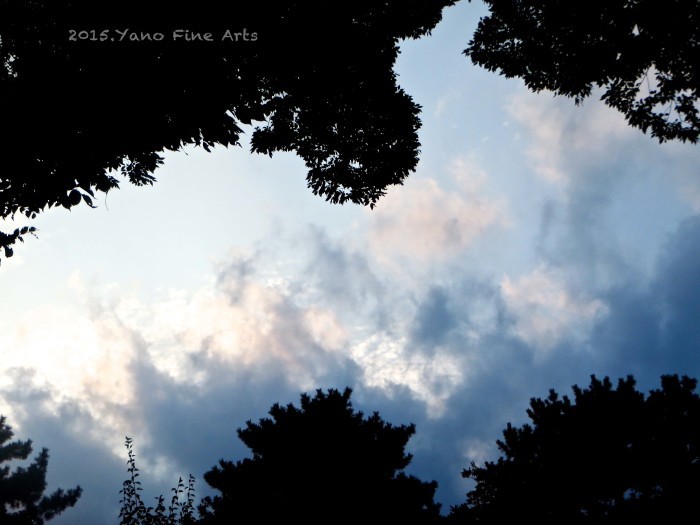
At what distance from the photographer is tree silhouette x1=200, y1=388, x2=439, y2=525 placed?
A: 557 inches

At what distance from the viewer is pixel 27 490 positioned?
106 feet

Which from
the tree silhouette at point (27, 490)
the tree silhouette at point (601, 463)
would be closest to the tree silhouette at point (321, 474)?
the tree silhouette at point (601, 463)

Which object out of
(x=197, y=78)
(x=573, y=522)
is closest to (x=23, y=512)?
(x=573, y=522)

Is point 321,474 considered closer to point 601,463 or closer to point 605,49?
point 601,463

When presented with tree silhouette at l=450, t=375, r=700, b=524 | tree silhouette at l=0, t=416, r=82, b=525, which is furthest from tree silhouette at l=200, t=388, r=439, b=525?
tree silhouette at l=0, t=416, r=82, b=525

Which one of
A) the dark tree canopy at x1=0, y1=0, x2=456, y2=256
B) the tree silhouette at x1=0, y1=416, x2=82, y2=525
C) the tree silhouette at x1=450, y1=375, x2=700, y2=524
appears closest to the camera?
the dark tree canopy at x1=0, y1=0, x2=456, y2=256

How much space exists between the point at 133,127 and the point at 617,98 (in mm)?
9534

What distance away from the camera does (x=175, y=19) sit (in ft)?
15.3

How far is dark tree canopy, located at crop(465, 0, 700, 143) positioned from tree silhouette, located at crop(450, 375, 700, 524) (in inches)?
529

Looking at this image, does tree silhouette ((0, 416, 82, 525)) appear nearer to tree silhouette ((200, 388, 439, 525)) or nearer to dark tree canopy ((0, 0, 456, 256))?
tree silhouette ((200, 388, 439, 525))

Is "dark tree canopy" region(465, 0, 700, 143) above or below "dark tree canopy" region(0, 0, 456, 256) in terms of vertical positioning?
above

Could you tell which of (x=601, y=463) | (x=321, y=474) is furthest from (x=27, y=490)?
(x=601, y=463)

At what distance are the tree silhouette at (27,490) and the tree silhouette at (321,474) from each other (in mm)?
27161

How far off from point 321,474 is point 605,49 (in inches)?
633
